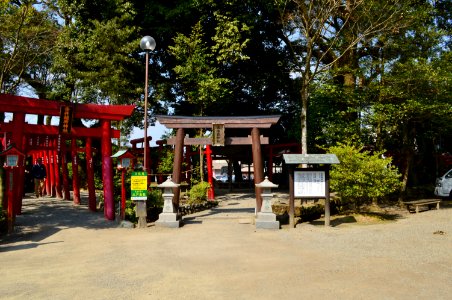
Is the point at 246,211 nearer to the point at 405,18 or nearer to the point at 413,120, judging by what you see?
the point at 413,120

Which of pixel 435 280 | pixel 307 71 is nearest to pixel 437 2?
pixel 307 71

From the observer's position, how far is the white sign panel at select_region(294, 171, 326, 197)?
1230 cm

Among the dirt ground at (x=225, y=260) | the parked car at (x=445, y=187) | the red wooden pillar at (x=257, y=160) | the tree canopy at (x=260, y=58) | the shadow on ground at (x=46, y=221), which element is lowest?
the dirt ground at (x=225, y=260)

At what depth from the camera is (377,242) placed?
9.38 metres

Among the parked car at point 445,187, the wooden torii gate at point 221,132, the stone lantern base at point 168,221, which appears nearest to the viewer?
the stone lantern base at point 168,221

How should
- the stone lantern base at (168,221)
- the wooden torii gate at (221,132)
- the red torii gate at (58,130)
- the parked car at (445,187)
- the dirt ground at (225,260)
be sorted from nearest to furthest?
the dirt ground at (225,260) < the red torii gate at (58,130) < the stone lantern base at (168,221) < the wooden torii gate at (221,132) < the parked car at (445,187)

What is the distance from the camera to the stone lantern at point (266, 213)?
11.8 meters

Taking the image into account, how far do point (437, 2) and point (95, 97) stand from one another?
755 inches

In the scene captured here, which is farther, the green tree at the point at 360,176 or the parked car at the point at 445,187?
the parked car at the point at 445,187

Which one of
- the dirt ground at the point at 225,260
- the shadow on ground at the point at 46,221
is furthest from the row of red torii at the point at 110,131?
the dirt ground at the point at 225,260

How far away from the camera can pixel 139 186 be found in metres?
12.4

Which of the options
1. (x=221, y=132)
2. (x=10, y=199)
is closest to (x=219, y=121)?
(x=221, y=132)

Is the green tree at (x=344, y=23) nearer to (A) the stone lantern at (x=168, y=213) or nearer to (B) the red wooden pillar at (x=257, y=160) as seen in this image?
(B) the red wooden pillar at (x=257, y=160)

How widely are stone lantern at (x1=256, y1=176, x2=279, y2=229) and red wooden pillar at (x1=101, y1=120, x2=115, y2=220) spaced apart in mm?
4953
